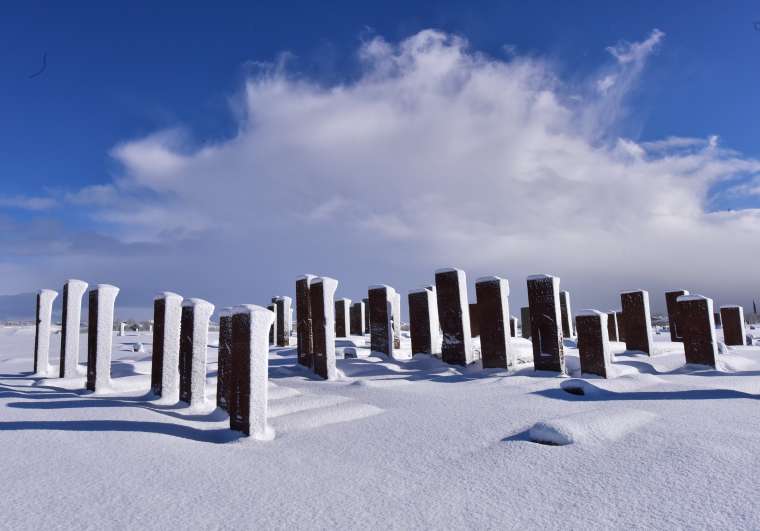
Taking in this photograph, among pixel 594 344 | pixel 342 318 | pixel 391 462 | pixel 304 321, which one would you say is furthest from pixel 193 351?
pixel 342 318

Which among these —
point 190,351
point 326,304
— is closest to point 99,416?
point 190,351

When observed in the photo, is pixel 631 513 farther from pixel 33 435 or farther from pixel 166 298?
pixel 166 298

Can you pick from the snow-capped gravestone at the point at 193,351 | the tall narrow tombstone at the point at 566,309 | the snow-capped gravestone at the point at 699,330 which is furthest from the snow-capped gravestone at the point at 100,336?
the tall narrow tombstone at the point at 566,309

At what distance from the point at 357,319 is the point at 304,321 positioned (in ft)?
29.4

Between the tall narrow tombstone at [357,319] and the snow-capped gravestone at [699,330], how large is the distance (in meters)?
10.8

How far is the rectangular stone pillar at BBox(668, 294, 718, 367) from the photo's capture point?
10898 millimetres

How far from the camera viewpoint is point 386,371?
10.1m

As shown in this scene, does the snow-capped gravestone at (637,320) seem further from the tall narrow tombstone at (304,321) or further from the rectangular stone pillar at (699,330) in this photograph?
the tall narrow tombstone at (304,321)

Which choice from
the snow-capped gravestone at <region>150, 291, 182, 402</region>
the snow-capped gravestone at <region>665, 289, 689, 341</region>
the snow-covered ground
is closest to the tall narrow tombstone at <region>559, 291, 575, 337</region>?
the snow-capped gravestone at <region>665, 289, 689, 341</region>

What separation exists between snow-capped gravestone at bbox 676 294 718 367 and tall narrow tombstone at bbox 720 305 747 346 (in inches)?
289

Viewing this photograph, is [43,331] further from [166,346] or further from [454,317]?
[454,317]

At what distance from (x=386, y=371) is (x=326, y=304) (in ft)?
7.11

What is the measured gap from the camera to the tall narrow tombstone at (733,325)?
16.8 metres

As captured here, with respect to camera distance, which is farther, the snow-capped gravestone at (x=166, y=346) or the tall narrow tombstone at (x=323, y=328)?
the tall narrow tombstone at (x=323, y=328)
